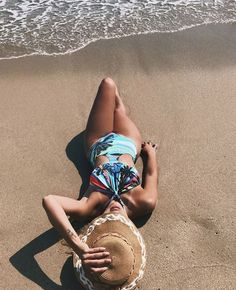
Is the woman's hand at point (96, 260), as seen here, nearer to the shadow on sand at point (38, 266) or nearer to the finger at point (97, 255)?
the finger at point (97, 255)

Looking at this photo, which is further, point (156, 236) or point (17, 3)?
point (17, 3)

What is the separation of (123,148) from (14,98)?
1556 millimetres

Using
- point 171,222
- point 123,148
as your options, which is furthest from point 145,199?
point 123,148

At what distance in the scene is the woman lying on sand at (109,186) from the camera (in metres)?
3.30

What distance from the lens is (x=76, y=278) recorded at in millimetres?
3562

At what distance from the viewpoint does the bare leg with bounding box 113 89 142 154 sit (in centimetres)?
461

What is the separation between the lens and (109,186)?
396 centimetres

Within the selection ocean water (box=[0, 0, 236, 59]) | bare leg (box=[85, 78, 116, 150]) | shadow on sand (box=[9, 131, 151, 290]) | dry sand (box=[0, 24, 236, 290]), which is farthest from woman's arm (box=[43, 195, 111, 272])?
ocean water (box=[0, 0, 236, 59])

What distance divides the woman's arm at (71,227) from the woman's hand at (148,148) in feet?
2.97

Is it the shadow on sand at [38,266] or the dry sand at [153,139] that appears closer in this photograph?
the shadow on sand at [38,266]

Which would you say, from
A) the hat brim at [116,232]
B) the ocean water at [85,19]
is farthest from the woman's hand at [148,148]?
the ocean water at [85,19]

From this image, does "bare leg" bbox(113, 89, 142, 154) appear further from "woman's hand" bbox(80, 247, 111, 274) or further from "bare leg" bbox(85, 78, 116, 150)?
"woman's hand" bbox(80, 247, 111, 274)

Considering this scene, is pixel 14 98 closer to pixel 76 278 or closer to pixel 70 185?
pixel 70 185

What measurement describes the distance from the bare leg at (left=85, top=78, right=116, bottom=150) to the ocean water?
1.61m
